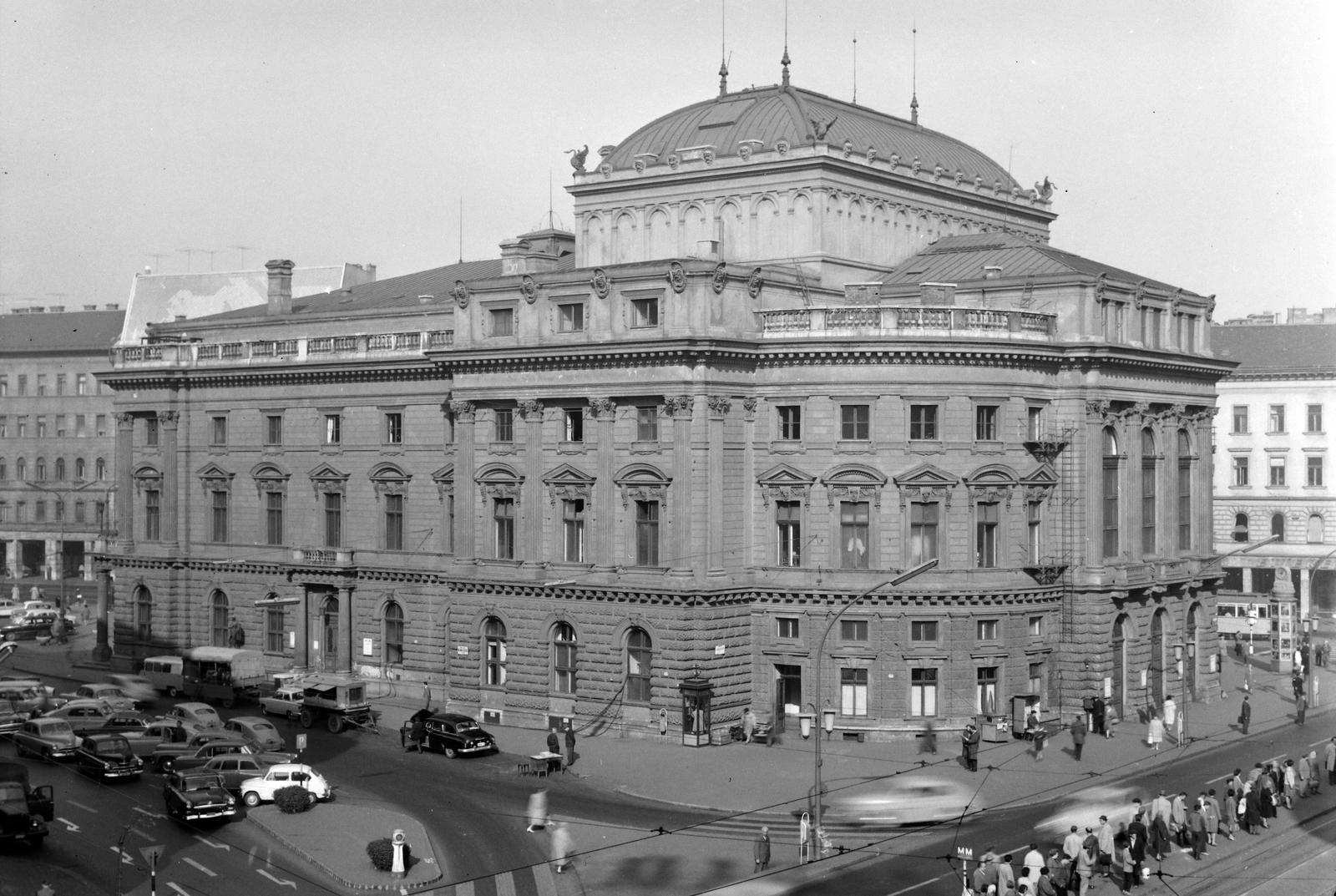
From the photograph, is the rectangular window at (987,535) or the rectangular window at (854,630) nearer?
the rectangular window at (854,630)

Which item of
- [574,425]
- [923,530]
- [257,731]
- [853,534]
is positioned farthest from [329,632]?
[923,530]

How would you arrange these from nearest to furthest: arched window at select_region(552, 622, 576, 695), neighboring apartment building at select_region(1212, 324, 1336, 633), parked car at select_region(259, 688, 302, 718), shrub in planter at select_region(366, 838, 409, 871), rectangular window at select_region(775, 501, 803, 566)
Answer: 1. shrub in planter at select_region(366, 838, 409, 871)
2. rectangular window at select_region(775, 501, 803, 566)
3. arched window at select_region(552, 622, 576, 695)
4. parked car at select_region(259, 688, 302, 718)
5. neighboring apartment building at select_region(1212, 324, 1336, 633)

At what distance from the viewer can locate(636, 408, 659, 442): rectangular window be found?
68875 millimetres

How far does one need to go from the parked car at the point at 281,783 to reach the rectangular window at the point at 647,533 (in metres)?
17.6

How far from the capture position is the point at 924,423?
67.8 metres

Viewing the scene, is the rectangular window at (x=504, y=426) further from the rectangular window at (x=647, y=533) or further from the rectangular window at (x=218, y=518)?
the rectangular window at (x=218, y=518)

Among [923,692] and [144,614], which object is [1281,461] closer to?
[923,692]

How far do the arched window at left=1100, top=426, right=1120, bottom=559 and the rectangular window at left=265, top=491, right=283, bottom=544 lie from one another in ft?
135

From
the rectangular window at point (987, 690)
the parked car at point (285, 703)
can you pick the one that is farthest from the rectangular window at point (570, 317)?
the rectangular window at point (987, 690)

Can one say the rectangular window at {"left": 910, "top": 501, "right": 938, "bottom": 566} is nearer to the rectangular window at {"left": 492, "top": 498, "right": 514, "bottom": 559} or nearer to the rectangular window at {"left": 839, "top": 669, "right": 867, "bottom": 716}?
the rectangular window at {"left": 839, "top": 669, "right": 867, "bottom": 716}

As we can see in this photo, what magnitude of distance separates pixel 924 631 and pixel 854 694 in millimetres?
3759

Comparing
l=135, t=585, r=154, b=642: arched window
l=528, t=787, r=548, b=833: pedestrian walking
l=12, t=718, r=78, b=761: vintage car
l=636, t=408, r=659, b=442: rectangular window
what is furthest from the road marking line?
l=135, t=585, r=154, b=642: arched window

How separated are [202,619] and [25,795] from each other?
126 feet

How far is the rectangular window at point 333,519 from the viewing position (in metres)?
84.2
